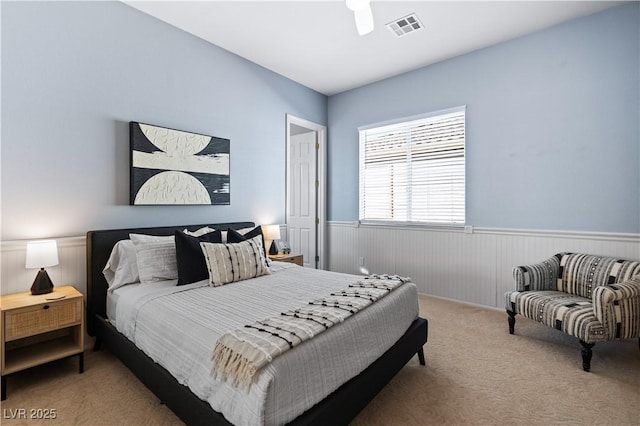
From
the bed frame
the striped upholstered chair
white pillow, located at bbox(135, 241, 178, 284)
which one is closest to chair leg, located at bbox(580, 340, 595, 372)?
the striped upholstered chair

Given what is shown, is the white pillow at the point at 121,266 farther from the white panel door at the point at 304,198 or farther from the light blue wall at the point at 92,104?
the white panel door at the point at 304,198

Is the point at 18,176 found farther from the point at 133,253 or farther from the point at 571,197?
the point at 571,197

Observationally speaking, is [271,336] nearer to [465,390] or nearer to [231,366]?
[231,366]

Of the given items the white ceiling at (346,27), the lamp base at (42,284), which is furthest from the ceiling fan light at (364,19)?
the lamp base at (42,284)

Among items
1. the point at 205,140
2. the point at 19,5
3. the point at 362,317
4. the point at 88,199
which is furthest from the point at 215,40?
the point at 362,317

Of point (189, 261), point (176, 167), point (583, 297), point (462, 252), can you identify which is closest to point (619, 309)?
point (583, 297)

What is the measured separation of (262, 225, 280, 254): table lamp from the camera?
402 centimetres

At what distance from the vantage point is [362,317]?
1.89 m

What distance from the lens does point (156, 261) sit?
8.61 feet

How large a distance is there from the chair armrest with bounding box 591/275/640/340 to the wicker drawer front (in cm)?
387

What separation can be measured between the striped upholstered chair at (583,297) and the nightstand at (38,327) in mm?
3720

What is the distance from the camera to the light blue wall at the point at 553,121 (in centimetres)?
301

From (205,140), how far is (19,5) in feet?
5.54

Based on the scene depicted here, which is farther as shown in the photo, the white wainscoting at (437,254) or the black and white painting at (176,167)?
the black and white painting at (176,167)
